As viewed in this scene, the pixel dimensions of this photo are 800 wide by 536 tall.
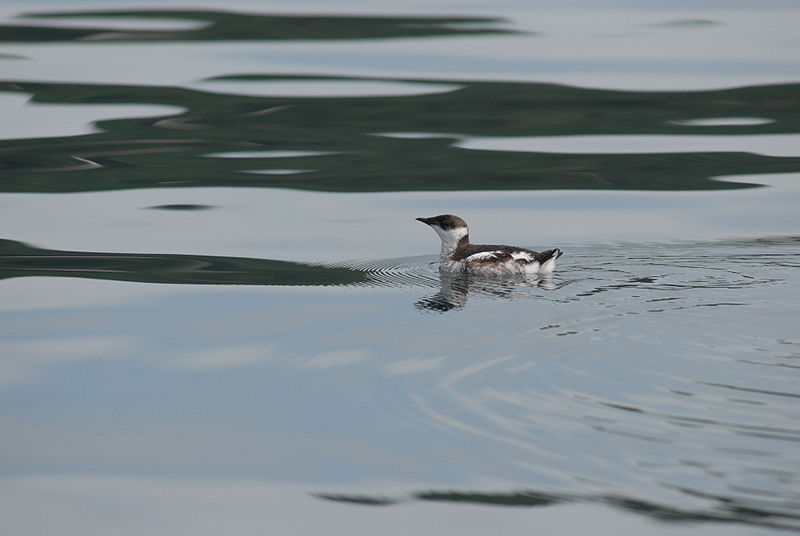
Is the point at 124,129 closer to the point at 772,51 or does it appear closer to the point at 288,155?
the point at 288,155

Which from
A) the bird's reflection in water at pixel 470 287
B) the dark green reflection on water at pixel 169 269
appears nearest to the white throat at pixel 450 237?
the bird's reflection in water at pixel 470 287

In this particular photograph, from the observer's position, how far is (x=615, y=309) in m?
9.38

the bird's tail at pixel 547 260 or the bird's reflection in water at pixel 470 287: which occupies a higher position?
the bird's tail at pixel 547 260

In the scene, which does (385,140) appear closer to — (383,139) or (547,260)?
(383,139)

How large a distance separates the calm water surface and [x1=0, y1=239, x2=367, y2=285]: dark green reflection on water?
0.05m

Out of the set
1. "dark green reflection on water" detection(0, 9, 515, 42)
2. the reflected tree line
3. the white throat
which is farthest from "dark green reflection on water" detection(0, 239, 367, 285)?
"dark green reflection on water" detection(0, 9, 515, 42)

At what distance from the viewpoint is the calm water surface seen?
6559 mm

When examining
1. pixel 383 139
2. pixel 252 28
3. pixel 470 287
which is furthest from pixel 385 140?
pixel 252 28

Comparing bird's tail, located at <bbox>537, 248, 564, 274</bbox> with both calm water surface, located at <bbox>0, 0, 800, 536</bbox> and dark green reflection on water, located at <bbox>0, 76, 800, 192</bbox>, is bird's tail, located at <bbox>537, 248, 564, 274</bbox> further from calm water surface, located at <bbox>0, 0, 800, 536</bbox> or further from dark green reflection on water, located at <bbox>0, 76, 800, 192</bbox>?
dark green reflection on water, located at <bbox>0, 76, 800, 192</bbox>

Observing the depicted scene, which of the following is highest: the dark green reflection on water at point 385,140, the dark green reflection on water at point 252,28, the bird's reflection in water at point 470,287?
the dark green reflection on water at point 252,28

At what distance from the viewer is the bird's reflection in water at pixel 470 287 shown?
32.8 feet

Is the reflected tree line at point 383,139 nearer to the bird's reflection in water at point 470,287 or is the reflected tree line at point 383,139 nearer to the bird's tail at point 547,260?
the bird's reflection in water at point 470,287

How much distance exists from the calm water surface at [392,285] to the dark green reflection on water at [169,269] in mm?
45

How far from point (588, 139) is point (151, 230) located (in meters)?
6.11
